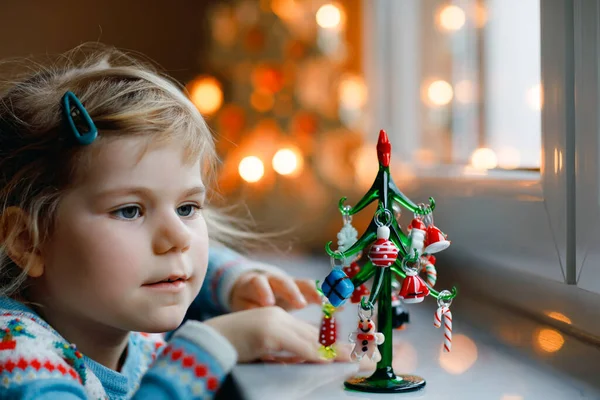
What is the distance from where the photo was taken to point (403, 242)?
2.26ft

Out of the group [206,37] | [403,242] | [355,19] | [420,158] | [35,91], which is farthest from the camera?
[206,37]

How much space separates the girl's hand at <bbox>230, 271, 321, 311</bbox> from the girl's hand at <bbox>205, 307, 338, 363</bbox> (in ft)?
0.33

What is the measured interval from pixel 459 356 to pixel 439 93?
78 centimetres

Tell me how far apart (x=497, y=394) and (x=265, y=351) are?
29 centimetres

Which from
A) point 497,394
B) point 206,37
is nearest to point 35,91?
point 497,394

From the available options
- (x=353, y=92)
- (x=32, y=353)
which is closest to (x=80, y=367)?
(x=32, y=353)

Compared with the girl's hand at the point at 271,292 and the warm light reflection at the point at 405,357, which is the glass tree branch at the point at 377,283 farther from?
the girl's hand at the point at 271,292

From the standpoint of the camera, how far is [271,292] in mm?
1048

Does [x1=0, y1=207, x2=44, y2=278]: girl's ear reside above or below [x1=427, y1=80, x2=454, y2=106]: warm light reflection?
below

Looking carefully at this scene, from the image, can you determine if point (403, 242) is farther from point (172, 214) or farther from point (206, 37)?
point (206, 37)

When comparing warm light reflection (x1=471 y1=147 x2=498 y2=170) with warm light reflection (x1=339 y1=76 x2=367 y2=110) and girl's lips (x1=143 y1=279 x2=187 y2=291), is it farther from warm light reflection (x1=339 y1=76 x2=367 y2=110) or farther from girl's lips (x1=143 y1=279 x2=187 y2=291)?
girl's lips (x1=143 y1=279 x2=187 y2=291)

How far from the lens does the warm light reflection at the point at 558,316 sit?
0.84 metres

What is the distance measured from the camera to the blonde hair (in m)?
0.77

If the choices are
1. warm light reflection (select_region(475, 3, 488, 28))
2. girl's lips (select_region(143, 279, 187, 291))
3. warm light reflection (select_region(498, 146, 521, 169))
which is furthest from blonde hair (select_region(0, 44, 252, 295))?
warm light reflection (select_region(475, 3, 488, 28))
